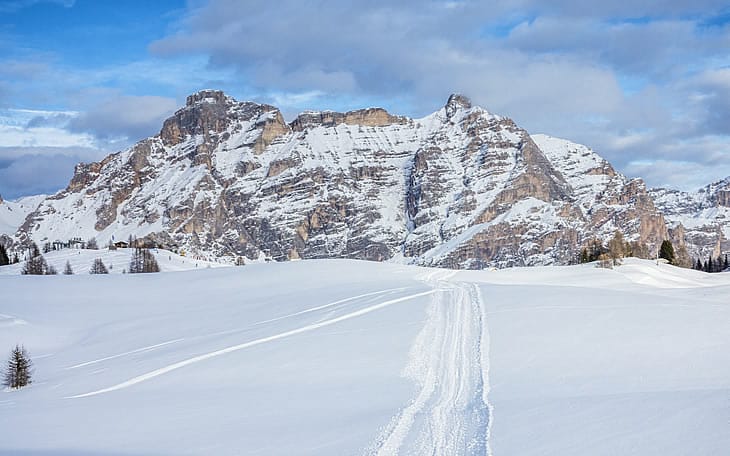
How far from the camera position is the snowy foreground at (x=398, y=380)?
11.1 m

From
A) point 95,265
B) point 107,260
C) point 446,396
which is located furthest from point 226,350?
point 107,260

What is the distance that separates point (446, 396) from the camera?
13.9 metres

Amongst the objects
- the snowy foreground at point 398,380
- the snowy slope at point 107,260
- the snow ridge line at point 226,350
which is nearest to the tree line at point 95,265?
the snowy slope at point 107,260

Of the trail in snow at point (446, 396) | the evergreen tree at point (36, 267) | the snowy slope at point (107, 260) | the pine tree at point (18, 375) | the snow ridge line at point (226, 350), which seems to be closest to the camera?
the trail in snow at point (446, 396)

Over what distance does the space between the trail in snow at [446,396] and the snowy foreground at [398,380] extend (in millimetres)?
53

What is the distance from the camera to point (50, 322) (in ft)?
130

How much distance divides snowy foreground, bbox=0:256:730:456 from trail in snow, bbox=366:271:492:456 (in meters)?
0.05

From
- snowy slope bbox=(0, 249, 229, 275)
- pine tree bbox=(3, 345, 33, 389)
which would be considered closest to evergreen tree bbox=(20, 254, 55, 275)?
snowy slope bbox=(0, 249, 229, 275)

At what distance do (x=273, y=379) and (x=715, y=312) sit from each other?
15329mm

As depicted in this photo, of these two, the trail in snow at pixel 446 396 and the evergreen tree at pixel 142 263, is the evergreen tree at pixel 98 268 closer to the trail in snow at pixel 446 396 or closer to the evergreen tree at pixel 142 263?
the evergreen tree at pixel 142 263

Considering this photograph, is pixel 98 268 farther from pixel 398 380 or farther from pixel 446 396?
pixel 446 396

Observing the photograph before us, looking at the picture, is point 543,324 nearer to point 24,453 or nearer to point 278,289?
point 24,453

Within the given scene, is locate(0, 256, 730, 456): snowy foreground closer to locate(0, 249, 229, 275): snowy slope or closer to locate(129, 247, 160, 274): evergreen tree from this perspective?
locate(129, 247, 160, 274): evergreen tree

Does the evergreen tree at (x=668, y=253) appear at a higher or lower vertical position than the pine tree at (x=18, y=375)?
higher
